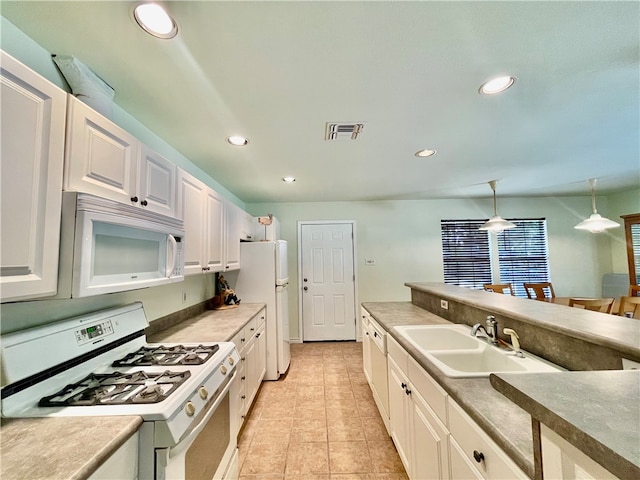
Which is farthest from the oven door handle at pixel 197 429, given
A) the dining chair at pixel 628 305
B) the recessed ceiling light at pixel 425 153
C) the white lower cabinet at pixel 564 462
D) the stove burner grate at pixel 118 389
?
the dining chair at pixel 628 305

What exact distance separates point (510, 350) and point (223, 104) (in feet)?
7.03

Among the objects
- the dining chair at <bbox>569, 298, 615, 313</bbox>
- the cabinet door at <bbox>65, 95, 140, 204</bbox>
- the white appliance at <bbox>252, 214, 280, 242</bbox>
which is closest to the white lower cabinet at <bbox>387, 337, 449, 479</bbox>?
the cabinet door at <bbox>65, 95, 140, 204</bbox>

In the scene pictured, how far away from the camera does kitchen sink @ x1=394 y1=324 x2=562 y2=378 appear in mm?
1211

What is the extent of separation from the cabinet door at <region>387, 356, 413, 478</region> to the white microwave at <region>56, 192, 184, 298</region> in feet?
5.05

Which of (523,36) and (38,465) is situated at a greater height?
(523,36)

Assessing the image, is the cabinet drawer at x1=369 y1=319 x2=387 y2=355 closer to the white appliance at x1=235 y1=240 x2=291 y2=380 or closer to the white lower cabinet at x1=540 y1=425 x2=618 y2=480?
the white appliance at x1=235 y1=240 x2=291 y2=380

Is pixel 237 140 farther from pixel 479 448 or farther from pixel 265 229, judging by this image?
pixel 479 448

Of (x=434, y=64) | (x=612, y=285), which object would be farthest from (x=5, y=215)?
(x=612, y=285)

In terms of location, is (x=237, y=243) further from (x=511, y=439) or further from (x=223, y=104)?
(x=511, y=439)

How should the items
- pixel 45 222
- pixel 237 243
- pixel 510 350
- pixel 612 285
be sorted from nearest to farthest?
pixel 45 222 < pixel 510 350 < pixel 237 243 < pixel 612 285

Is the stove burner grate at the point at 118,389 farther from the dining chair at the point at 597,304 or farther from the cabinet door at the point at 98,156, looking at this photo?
the dining chair at the point at 597,304

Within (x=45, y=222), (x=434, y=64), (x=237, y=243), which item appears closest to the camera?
(x=45, y=222)

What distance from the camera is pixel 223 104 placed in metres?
1.59

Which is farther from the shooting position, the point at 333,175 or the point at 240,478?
the point at 333,175
